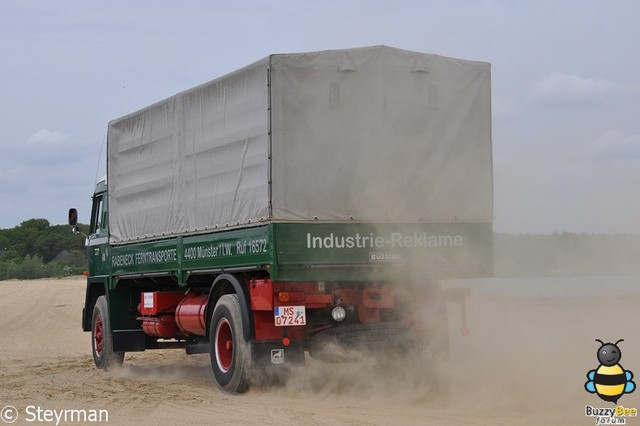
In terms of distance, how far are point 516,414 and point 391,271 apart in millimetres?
2868

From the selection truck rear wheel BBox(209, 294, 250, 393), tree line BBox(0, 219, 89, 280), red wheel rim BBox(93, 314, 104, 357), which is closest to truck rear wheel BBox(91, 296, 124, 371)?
red wheel rim BBox(93, 314, 104, 357)

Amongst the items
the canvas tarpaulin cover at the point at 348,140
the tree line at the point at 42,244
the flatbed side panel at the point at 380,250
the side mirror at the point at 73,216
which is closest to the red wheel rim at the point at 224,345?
the canvas tarpaulin cover at the point at 348,140

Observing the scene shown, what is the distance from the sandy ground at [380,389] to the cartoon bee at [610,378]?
12cm

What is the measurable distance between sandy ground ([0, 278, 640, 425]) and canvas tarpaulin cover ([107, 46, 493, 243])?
1.89 meters

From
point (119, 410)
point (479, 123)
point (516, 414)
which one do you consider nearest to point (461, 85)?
point (479, 123)

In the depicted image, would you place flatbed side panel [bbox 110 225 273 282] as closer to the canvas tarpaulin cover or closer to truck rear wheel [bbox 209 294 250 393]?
the canvas tarpaulin cover

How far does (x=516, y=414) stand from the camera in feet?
32.7

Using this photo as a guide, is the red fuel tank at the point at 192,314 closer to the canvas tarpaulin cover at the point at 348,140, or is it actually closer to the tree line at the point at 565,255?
the canvas tarpaulin cover at the point at 348,140

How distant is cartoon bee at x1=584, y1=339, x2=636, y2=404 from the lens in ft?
33.2

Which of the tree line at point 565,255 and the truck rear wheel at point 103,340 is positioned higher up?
the tree line at point 565,255

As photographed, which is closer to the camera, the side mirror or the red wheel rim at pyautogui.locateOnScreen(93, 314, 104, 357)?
the red wheel rim at pyautogui.locateOnScreen(93, 314, 104, 357)

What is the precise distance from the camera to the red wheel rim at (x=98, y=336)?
17.4 metres

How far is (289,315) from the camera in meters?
11.9

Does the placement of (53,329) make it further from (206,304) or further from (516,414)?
(516,414)
